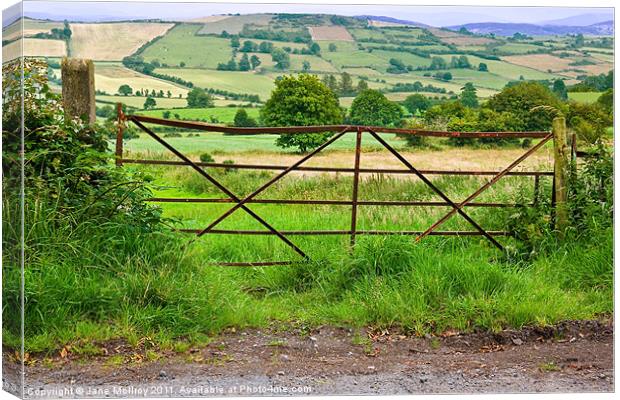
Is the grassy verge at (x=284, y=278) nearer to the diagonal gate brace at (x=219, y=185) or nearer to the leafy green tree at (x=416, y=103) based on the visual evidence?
the diagonal gate brace at (x=219, y=185)

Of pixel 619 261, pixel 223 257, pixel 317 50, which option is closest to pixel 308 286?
pixel 223 257

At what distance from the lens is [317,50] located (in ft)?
20.8

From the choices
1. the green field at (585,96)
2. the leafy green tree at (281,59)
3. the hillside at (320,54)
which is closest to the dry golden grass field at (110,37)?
the hillside at (320,54)

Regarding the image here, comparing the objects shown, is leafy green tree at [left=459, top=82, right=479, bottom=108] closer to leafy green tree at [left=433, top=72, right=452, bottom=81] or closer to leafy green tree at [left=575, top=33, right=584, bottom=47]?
leafy green tree at [left=433, top=72, right=452, bottom=81]

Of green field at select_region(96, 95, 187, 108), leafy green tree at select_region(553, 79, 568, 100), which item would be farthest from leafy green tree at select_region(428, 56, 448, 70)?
green field at select_region(96, 95, 187, 108)

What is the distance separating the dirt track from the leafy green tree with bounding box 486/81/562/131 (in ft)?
5.09

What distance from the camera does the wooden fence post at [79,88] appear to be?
20.1 feet

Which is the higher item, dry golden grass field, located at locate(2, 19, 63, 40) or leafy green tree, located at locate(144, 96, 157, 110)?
dry golden grass field, located at locate(2, 19, 63, 40)

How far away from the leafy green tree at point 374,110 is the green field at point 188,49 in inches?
34.3

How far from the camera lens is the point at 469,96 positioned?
6738 mm

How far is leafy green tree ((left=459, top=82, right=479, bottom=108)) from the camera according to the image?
666 centimetres

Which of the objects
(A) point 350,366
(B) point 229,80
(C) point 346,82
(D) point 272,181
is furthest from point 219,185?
(A) point 350,366

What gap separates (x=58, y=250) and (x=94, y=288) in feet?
0.95

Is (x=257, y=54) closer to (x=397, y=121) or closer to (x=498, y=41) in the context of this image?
(x=397, y=121)
